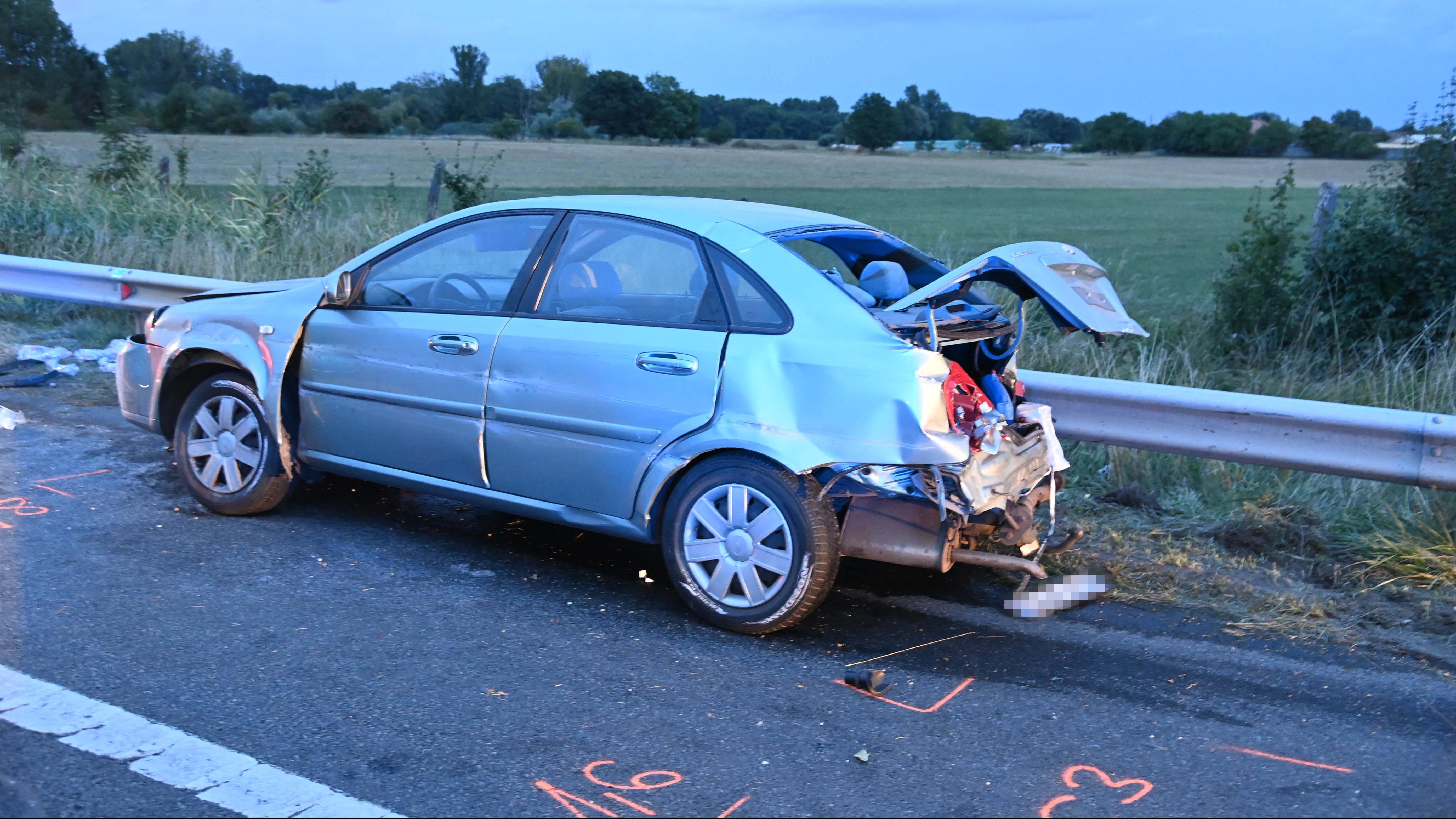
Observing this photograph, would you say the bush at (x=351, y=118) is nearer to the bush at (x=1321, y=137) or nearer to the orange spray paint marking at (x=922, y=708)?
the bush at (x=1321, y=137)

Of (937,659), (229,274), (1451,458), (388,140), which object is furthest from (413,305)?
(388,140)

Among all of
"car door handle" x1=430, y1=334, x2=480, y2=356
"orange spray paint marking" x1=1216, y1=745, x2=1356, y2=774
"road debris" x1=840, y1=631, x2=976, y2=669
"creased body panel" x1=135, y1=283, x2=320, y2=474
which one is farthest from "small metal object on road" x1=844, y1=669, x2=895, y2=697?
"creased body panel" x1=135, y1=283, x2=320, y2=474

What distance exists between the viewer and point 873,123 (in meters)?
55.2

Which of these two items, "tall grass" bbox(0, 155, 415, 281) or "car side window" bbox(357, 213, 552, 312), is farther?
"tall grass" bbox(0, 155, 415, 281)

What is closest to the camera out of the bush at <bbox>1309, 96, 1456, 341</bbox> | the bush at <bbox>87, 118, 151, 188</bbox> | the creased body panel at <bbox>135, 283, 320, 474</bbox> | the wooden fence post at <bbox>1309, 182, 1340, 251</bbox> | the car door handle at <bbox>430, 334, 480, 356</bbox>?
the car door handle at <bbox>430, 334, 480, 356</bbox>

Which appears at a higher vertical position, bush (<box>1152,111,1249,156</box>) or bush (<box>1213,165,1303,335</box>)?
bush (<box>1152,111,1249,156</box>)

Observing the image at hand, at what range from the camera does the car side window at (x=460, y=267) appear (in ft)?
16.5

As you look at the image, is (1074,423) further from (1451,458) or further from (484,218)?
(484,218)

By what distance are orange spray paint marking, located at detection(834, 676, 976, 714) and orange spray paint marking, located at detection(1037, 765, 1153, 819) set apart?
52cm

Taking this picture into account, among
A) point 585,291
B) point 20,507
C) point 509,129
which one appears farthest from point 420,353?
point 509,129

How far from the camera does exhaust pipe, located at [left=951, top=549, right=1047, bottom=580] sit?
4.39 metres

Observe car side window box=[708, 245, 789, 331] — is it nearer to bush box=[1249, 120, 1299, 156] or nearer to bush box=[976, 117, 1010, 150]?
bush box=[1249, 120, 1299, 156]

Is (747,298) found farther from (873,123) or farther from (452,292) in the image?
(873,123)

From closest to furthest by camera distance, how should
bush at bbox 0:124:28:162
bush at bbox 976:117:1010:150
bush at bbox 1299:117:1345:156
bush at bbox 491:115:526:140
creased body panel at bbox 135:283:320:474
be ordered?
creased body panel at bbox 135:283:320:474
bush at bbox 0:124:28:162
bush at bbox 1299:117:1345:156
bush at bbox 491:115:526:140
bush at bbox 976:117:1010:150
